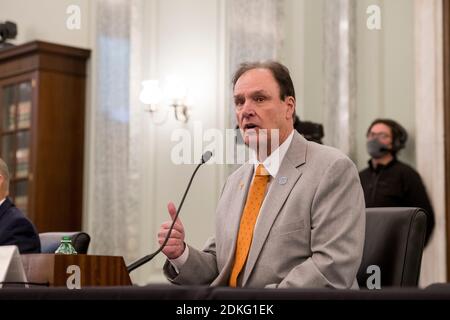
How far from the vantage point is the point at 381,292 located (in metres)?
1.02

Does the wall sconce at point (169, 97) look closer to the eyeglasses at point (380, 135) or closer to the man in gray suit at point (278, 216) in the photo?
the eyeglasses at point (380, 135)

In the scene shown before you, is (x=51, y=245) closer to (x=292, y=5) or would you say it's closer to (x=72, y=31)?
(x=292, y=5)

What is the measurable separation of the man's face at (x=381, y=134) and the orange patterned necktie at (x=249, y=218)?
250cm

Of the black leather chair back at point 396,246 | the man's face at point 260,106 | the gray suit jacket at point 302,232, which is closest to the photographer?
the gray suit jacket at point 302,232

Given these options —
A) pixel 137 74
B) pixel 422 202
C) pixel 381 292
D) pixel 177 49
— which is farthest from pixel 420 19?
pixel 381 292

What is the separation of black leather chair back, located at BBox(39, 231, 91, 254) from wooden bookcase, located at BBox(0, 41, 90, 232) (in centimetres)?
350

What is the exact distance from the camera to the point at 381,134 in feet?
16.2

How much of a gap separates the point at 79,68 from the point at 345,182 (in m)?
5.51

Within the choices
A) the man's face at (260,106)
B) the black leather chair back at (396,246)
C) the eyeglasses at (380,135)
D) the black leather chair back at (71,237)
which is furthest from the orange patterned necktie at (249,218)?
the eyeglasses at (380,135)

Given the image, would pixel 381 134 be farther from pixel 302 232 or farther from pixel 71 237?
pixel 302 232

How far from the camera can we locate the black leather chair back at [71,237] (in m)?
3.50

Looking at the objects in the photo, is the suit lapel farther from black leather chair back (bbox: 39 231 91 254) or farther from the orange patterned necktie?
black leather chair back (bbox: 39 231 91 254)

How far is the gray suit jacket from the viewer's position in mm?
2238

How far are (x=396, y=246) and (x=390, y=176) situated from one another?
7.87 feet
